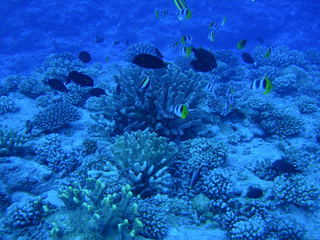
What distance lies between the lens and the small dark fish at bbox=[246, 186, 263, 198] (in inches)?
184

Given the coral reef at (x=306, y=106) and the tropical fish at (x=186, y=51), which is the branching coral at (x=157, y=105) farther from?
the coral reef at (x=306, y=106)

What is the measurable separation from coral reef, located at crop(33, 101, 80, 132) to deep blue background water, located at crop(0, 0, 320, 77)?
60.1 ft

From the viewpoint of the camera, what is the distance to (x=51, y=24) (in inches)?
1118

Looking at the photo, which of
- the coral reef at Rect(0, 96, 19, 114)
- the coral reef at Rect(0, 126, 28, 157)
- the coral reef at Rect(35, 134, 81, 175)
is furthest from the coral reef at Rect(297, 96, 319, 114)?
the coral reef at Rect(0, 96, 19, 114)

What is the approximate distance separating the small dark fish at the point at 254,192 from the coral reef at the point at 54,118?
5.50 metres

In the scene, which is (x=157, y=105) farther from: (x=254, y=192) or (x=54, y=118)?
(x=54, y=118)

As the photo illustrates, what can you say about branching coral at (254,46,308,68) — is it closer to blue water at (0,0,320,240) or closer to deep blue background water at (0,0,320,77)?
blue water at (0,0,320,240)

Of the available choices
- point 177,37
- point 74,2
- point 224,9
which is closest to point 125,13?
point 74,2

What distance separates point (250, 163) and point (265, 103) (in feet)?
8.54

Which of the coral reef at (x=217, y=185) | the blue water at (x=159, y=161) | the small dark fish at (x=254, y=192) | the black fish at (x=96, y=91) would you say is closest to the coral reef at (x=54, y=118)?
the blue water at (x=159, y=161)

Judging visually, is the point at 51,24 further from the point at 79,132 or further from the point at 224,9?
the point at 79,132

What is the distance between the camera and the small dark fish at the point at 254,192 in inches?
184

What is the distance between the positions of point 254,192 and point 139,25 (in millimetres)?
28633

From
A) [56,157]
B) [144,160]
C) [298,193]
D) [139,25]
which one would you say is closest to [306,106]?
[298,193]
